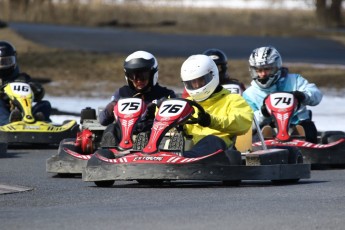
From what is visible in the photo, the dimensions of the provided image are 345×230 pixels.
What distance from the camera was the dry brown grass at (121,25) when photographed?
28.2 meters

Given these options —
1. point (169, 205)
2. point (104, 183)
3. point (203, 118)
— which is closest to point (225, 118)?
point (203, 118)

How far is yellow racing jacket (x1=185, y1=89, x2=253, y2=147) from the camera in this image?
11484 millimetres

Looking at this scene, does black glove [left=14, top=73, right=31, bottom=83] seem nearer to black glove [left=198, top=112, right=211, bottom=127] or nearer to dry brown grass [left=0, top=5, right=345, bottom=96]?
black glove [left=198, top=112, right=211, bottom=127]

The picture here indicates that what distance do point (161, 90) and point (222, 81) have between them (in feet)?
11.0

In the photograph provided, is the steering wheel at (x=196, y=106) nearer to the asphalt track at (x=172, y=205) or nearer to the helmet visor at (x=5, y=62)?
the asphalt track at (x=172, y=205)

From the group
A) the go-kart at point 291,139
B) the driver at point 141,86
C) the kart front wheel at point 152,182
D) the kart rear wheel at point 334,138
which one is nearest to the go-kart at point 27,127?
the go-kart at point 291,139

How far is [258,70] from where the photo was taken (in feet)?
49.6

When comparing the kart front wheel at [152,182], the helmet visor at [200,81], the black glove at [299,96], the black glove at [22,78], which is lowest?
the black glove at [22,78]

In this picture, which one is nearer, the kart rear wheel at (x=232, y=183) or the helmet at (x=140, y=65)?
the kart rear wheel at (x=232, y=183)

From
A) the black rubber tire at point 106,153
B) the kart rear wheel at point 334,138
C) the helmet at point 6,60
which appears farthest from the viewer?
the helmet at point 6,60

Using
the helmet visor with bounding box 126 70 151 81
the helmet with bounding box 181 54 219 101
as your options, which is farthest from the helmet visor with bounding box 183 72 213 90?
the helmet visor with bounding box 126 70 151 81

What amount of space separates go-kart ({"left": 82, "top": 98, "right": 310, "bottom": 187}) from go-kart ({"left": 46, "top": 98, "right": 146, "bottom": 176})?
7.5 inches

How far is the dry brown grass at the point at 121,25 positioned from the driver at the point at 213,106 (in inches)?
573

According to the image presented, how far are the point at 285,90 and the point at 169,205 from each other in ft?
19.5
